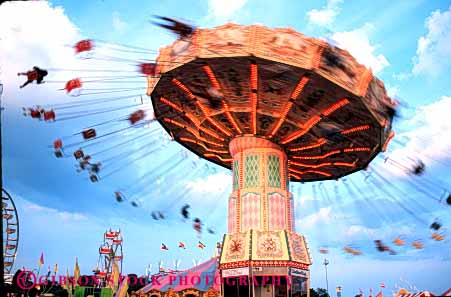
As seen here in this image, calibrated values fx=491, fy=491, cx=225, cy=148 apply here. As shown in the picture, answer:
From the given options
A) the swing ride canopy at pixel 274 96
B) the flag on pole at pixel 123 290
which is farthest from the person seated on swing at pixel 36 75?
the flag on pole at pixel 123 290

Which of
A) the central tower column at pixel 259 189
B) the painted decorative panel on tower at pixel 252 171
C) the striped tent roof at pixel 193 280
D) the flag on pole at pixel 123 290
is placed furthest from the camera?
the flag on pole at pixel 123 290

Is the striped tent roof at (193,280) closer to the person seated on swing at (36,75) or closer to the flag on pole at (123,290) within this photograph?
the flag on pole at (123,290)

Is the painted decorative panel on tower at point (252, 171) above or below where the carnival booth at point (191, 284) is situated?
above

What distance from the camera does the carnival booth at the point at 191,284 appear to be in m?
29.5

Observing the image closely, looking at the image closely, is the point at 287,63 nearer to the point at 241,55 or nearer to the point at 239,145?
the point at 241,55

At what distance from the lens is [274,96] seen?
73.2 feet

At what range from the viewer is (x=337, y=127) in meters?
23.7

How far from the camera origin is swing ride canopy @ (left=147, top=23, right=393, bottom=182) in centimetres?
1902

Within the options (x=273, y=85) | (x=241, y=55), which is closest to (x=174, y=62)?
(x=241, y=55)

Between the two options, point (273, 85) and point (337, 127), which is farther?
point (337, 127)

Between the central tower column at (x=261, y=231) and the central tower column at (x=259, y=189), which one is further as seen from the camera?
the central tower column at (x=259, y=189)

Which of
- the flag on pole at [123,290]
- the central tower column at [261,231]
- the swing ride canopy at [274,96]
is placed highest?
the swing ride canopy at [274,96]

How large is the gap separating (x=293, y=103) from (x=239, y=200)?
5657 millimetres

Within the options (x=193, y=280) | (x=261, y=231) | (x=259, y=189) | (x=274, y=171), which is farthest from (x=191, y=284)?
(x=274, y=171)
